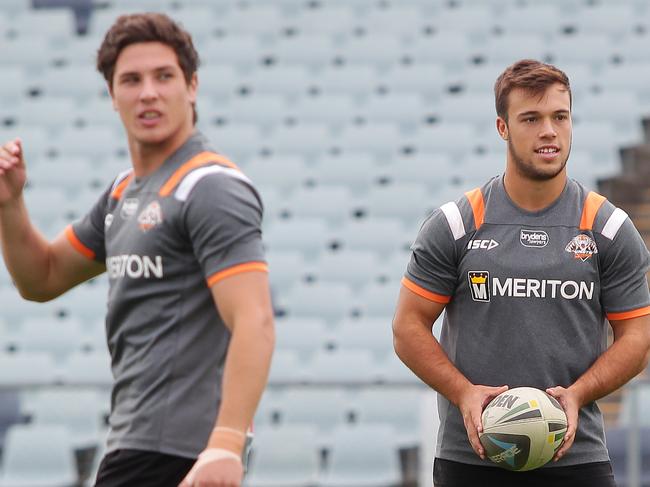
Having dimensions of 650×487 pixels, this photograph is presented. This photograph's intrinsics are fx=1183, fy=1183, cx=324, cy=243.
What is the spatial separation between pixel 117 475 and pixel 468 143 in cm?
834

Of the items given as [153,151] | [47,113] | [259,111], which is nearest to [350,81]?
[259,111]

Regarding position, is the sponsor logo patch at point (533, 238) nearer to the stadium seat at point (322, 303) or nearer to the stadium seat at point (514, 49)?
the stadium seat at point (322, 303)

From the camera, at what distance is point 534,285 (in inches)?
130

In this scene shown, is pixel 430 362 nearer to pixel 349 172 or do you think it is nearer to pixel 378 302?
pixel 378 302

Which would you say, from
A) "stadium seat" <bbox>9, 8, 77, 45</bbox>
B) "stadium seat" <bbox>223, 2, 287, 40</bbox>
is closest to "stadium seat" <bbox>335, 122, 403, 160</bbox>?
"stadium seat" <bbox>223, 2, 287, 40</bbox>

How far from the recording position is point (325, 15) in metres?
13.1

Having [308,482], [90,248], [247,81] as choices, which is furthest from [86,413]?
[247,81]

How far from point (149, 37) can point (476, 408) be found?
1.33 m

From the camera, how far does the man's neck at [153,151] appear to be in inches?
113

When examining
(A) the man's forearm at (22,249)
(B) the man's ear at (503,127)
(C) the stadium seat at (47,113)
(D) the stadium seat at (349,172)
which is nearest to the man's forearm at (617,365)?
(B) the man's ear at (503,127)

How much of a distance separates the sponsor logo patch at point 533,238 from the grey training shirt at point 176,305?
0.97 meters

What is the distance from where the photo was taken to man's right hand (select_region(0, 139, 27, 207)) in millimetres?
3070

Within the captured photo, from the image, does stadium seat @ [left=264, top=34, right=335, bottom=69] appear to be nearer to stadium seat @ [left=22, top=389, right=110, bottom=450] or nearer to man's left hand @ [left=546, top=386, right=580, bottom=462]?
stadium seat @ [left=22, top=389, right=110, bottom=450]

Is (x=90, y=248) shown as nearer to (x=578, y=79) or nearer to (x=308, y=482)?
(x=308, y=482)
